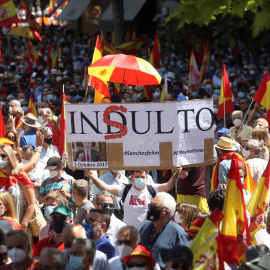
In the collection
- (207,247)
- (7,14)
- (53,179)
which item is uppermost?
(7,14)

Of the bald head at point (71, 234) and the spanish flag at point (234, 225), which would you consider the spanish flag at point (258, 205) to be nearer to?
the spanish flag at point (234, 225)

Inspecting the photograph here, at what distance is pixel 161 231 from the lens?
6043mm

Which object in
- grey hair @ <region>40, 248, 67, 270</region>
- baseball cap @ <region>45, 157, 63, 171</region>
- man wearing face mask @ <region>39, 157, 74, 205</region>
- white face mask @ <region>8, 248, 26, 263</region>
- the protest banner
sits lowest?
man wearing face mask @ <region>39, 157, 74, 205</region>

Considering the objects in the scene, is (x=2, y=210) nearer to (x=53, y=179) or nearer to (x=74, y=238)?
(x=74, y=238)

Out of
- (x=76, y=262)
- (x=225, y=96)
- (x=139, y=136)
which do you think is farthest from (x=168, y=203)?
(x=225, y=96)

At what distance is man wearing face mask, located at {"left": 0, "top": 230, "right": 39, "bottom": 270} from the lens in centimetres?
518

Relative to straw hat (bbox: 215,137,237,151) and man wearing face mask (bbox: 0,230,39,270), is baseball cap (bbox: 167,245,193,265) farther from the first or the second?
straw hat (bbox: 215,137,237,151)

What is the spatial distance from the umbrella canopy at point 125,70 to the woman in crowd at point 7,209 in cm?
411

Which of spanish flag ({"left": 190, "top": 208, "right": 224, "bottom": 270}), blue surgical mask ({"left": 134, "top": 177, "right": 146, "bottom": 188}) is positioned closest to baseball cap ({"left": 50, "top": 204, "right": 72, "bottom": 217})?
blue surgical mask ({"left": 134, "top": 177, "right": 146, "bottom": 188})

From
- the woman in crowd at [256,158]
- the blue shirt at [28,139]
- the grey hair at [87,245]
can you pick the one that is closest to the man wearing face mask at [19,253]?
the grey hair at [87,245]

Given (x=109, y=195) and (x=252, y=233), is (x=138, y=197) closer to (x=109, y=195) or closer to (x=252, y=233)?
(x=109, y=195)

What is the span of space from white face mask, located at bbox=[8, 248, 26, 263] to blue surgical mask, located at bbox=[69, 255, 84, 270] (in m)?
0.39

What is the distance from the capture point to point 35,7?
48000 mm

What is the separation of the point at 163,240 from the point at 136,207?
1139 mm
